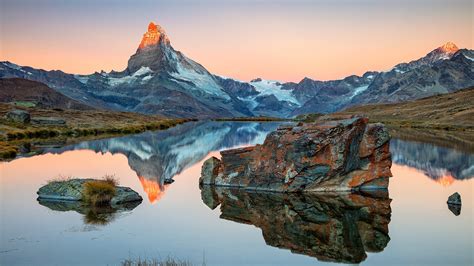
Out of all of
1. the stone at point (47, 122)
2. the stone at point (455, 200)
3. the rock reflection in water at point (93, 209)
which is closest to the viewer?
the rock reflection in water at point (93, 209)

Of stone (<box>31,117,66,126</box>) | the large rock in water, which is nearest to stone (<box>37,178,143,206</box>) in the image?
the large rock in water

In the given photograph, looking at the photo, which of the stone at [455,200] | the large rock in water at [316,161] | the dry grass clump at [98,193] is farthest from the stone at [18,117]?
the stone at [455,200]

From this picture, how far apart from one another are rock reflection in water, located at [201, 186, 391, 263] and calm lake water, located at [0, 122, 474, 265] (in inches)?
1.9

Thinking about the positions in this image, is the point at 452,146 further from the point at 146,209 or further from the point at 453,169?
the point at 146,209

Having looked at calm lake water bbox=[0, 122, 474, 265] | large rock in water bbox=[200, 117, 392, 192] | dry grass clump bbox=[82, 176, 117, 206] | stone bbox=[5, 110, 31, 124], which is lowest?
calm lake water bbox=[0, 122, 474, 265]

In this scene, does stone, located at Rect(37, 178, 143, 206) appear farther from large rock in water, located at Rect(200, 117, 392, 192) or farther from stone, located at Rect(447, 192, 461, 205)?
stone, located at Rect(447, 192, 461, 205)

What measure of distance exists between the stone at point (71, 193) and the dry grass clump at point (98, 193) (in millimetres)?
340

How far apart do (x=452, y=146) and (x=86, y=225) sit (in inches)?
2326

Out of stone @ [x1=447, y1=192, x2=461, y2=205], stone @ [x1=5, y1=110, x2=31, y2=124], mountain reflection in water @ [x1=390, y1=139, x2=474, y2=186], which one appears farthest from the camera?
stone @ [x1=5, y1=110, x2=31, y2=124]

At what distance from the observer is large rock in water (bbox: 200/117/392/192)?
1372 inches

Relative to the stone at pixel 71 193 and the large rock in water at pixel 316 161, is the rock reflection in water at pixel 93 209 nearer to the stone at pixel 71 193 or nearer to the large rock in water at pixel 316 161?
the stone at pixel 71 193

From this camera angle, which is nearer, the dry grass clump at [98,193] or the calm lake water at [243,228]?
the calm lake water at [243,228]

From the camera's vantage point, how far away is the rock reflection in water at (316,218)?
2190 cm

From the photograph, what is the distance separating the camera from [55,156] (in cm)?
6209
